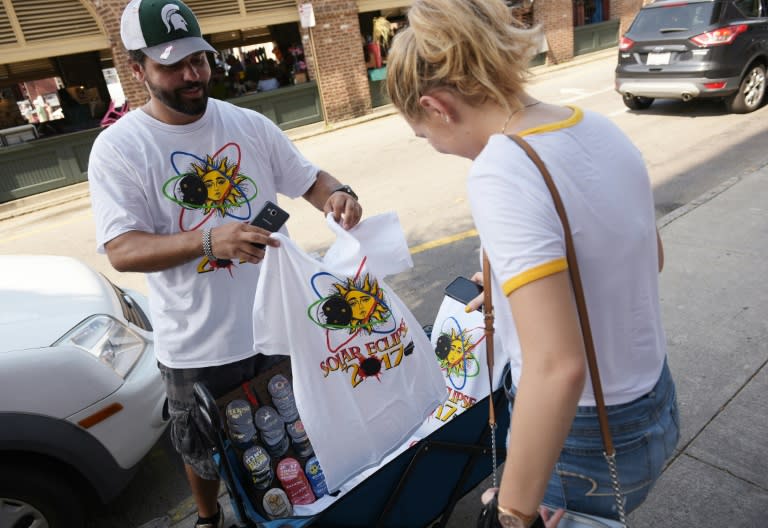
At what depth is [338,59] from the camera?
13898 mm

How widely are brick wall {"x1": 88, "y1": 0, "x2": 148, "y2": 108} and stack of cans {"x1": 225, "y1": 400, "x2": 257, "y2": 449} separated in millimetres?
10337

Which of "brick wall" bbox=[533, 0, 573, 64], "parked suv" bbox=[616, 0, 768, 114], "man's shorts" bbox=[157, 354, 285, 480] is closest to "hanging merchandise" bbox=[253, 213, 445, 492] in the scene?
"man's shorts" bbox=[157, 354, 285, 480]

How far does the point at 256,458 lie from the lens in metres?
2.05

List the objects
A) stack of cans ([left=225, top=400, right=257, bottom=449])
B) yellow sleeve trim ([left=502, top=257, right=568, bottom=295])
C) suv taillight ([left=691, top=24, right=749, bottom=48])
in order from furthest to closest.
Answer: suv taillight ([left=691, top=24, right=749, bottom=48]), stack of cans ([left=225, top=400, right=257, bottom=449]), yellow sleeve trim ([left=502, top=257, right=568, bottom=295])

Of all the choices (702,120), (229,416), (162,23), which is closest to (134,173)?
(162,23)

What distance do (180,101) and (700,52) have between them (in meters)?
8.78

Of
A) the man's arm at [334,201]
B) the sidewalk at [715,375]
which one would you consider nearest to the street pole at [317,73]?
the sidewalk at [715,375]

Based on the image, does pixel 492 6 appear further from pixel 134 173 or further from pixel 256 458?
pixel 256 458

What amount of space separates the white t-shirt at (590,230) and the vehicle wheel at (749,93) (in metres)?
9.32

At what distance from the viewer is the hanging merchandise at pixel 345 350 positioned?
1.83m

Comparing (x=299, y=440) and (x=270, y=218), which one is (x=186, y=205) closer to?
(x=270, y=218)

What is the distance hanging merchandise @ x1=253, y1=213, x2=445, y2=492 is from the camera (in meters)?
1.83

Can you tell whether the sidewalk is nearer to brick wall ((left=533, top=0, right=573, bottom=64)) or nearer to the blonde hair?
the blonde hair

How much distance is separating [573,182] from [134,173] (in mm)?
1540
